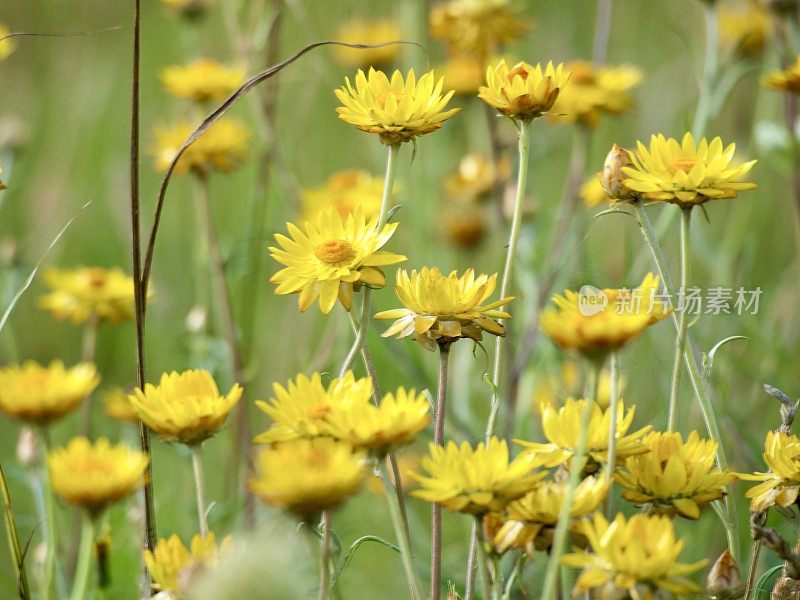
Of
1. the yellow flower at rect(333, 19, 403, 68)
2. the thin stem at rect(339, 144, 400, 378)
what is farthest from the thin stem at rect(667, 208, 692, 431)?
the yellow flower at rect(333, 19, 403, 68)

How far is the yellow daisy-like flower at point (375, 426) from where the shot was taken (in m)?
0.69

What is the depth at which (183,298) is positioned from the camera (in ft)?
7.88

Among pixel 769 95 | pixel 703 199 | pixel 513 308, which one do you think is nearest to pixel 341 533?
pixel 513 308

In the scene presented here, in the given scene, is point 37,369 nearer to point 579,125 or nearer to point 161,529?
point 161,529

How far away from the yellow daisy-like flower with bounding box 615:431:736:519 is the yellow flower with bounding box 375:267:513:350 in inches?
5.8

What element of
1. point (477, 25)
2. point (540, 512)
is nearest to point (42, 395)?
point (540, 512)

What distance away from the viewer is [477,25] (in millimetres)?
1840

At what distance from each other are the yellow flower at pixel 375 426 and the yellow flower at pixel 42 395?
192 mm

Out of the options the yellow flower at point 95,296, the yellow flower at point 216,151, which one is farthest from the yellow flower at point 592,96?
the yellow flower at point 95,296

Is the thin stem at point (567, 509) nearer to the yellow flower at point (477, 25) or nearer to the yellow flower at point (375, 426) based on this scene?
the yellow flower at point (375, 426)

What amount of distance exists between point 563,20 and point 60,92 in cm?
141

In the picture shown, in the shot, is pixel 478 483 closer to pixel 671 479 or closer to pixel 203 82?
pixel 671 479

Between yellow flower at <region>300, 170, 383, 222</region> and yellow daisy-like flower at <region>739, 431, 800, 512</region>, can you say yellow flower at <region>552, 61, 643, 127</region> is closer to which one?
yellow flower at <region>300, 170, 383, 222</region>

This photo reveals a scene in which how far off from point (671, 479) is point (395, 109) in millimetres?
383
